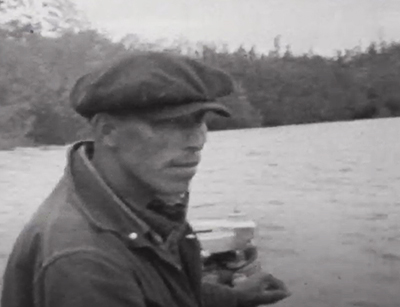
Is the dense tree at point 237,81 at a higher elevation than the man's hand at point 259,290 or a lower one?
higher

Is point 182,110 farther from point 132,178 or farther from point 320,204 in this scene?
point 320,204

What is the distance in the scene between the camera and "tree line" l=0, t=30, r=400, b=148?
4.89 ft

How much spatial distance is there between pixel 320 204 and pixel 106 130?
1.86 meters

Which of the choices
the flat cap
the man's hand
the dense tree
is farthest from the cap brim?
the dense tree

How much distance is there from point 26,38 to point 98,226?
1153 millimetres

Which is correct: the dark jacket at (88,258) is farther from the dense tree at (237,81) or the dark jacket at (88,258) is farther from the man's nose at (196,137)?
the dense tree at (237,81)

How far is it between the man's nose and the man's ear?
56mm

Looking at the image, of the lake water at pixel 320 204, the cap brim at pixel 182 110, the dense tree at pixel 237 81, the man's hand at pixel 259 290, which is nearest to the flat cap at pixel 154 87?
the cap brim at pixel 182 110

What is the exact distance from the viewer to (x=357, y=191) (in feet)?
7.78

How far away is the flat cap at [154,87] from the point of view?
1.65 feet

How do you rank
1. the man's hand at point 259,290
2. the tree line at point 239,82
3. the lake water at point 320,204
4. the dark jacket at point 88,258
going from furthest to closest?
the lake water at point 320,204, the tree line at point 239,82, the man's hand at point 259,290, the dark jacket at point 88,258

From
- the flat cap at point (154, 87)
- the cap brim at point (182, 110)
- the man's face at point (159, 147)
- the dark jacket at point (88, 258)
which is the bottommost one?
the dark jacket at point (88, 258)

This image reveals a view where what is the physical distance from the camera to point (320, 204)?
231cm

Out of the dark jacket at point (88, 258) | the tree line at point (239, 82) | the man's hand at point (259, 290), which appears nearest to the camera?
the dark jacket at point (88, 258)
